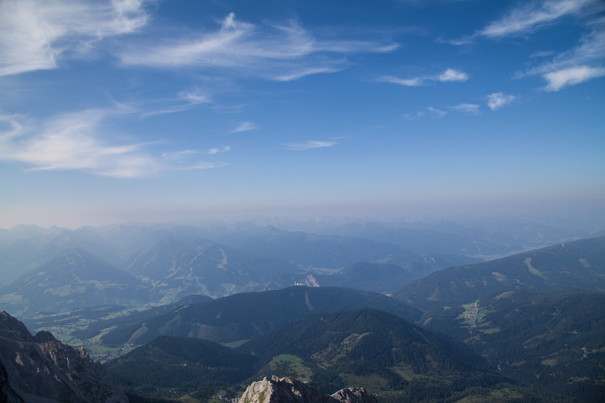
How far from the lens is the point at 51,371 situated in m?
58.1

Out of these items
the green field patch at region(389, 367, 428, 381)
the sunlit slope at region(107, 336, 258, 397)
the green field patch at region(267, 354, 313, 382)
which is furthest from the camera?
the green field patch at region(389, 367, 428, 381)

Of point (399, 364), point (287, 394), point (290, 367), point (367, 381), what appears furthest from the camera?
point (399, 364)

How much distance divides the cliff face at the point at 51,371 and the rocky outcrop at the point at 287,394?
39354 millimetres

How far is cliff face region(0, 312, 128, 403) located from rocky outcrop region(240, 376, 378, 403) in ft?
129

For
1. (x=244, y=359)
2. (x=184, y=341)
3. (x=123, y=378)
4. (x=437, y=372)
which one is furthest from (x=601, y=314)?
(x=123, y=378)

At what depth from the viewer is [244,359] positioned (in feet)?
624

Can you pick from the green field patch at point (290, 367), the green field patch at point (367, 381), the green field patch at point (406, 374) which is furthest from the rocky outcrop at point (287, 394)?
the green field patch at point (406, 374)

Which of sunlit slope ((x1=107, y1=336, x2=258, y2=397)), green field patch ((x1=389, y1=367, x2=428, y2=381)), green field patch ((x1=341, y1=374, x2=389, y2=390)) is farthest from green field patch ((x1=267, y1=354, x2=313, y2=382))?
green field patch ((x1=389, y1=367, x2=428, y2=381))

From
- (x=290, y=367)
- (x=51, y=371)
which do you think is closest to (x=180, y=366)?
(x=290, y=367)

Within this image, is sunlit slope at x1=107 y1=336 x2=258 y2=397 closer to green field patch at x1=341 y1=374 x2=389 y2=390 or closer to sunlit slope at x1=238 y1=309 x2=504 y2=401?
sunlit slope at x1=238 y1=309 x2=504 y2=401

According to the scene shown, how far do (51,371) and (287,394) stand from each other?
178ft

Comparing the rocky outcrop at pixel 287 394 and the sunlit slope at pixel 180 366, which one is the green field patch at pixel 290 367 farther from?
the rocky outcrop at pixel 287 394

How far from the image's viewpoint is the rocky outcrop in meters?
38.4

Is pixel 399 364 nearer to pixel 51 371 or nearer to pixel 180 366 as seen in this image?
pixel 180 366
